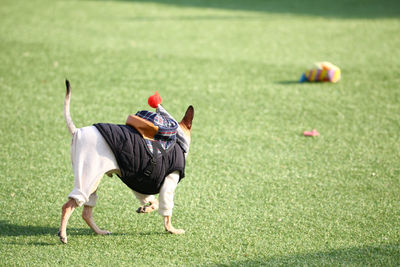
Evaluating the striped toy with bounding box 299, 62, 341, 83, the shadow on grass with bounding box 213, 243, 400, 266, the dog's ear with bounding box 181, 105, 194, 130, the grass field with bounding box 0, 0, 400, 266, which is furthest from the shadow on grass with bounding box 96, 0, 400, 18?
the shadow on grass with bounding box 213, 243, 400, 266

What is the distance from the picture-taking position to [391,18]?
31.6 ft

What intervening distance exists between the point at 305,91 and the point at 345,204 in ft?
8.65

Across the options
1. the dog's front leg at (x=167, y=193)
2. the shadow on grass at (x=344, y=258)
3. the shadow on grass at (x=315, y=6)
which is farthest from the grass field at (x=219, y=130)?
the shadow on grass at (x=315, y=6)

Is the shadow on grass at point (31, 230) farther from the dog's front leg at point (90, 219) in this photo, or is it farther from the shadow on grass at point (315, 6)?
the shadow on grass at point (315, 6)

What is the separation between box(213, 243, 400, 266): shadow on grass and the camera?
275cm

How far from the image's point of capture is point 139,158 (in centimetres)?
270

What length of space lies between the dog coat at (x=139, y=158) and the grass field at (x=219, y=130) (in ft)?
1.48

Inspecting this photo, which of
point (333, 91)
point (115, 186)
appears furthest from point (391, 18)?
point (115, 186)

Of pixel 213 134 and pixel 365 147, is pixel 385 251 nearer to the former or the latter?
pixel 365 147

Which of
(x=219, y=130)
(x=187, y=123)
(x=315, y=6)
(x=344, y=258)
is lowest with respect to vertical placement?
(x=344, y=258)

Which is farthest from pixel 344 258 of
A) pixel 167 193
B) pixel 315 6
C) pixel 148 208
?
pixel 315 6

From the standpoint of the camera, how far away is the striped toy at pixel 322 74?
243 inches

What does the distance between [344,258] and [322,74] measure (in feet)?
12.4

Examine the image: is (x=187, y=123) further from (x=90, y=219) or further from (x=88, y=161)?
(x=90, y=219)
